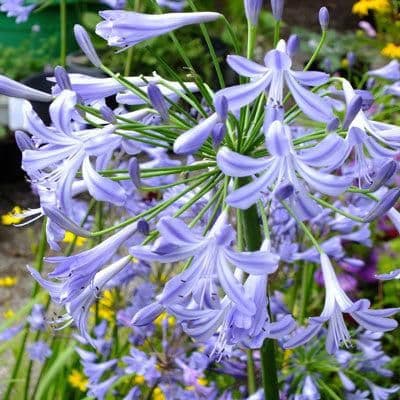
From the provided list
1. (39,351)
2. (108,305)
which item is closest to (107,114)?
(39,351)

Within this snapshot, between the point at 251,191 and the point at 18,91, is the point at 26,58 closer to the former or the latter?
the point at 18,91

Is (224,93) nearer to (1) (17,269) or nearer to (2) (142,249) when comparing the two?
(2) (142,249)

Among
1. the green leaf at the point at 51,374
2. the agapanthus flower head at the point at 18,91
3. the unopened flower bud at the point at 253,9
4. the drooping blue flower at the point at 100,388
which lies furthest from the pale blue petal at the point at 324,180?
the green leaf at the point at 51,374

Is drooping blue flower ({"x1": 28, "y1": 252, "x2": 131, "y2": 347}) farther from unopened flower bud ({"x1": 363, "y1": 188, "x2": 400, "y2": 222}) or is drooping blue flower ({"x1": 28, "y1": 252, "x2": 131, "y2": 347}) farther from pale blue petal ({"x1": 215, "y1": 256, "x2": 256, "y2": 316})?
unopened flower bud ({"x1": 363, "y1": 188, "x2": 400, "y2": 222})

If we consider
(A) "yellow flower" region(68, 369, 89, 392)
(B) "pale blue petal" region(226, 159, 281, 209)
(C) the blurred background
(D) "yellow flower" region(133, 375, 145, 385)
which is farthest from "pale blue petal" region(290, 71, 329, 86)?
(C) the blurred background

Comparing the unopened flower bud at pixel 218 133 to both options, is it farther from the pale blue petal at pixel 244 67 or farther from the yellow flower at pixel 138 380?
the yellow flower at pixel 138 380
